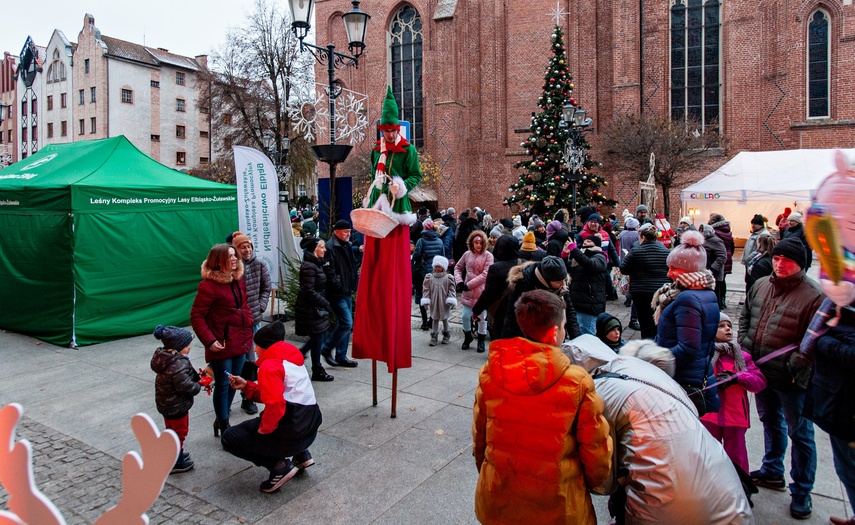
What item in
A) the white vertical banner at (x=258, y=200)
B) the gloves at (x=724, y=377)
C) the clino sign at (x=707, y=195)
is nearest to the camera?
the gloves at (x=724, y=377)

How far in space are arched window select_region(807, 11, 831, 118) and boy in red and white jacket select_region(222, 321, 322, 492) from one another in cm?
2690

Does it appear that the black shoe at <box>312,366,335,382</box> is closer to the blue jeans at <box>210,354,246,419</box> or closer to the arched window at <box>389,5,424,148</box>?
the blue jeans at <box>210,354,246,419</box>

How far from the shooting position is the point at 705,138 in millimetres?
23781

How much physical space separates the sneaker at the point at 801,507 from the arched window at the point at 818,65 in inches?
1001

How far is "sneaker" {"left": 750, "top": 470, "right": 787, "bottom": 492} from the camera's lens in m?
4.12

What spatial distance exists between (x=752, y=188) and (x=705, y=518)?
16582 mm

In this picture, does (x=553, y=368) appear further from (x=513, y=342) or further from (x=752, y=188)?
(x=752, y=188)

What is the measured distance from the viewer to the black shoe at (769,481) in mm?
4117

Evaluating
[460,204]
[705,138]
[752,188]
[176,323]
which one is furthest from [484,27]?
[176,323]

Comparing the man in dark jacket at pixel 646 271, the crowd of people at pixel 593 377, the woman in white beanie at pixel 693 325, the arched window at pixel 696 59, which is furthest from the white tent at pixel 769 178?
the woman in white beanie at pixel 693 325

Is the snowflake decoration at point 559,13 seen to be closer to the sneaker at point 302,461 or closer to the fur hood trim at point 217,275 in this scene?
the fur hood trim at point 217,275

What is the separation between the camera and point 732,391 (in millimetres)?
3939

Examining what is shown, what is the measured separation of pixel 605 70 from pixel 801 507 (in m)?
26.4

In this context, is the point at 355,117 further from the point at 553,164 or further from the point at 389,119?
the point at 389,119
